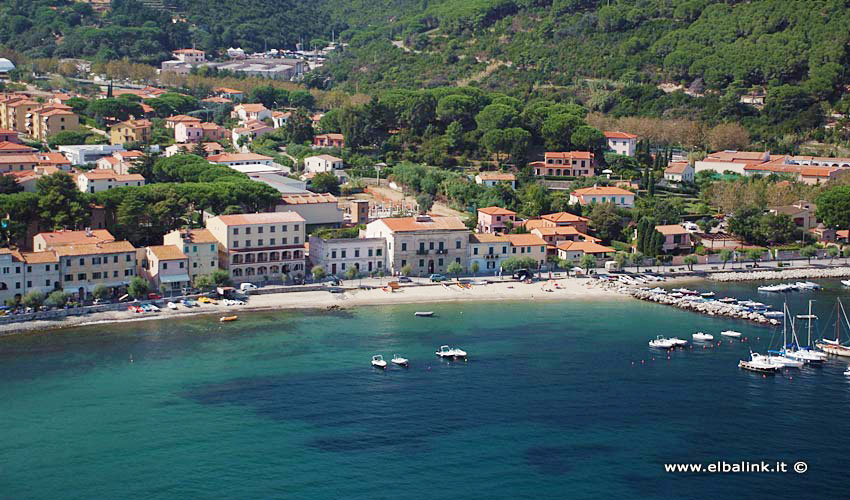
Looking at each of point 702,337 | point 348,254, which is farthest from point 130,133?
point 702,337

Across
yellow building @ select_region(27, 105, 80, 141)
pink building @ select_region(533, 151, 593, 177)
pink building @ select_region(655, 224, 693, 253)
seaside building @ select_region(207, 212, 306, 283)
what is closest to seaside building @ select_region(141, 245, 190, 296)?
seaside building @ select_region(207, 212, 306, 283)

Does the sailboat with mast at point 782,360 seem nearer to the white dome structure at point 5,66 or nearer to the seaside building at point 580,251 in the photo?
the seaside building at point 580,251

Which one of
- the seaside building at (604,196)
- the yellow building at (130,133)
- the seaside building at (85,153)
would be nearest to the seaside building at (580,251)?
the seaside building at (604,196)

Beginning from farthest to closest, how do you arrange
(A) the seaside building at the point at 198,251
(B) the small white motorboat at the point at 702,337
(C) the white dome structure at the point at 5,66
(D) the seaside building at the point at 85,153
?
(C) the white dome structure at the point at 5,66, (D) the seaside building at the point at 85,153, (A) the seaside building at the point at 198,251, (B) the small white motorboat at the point at 702,337

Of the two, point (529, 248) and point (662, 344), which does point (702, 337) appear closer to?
point (662, 344)

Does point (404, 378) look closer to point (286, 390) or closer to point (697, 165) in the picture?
point (286, 390)

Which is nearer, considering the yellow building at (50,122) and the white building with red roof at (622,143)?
the white building with red roof at (622,143)

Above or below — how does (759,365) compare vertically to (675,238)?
below
